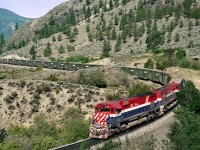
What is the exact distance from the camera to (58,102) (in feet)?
182

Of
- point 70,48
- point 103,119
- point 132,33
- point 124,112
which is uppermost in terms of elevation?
point 132,33

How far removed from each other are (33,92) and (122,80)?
17912 millimetres

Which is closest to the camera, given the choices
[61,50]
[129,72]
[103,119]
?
[103,119]

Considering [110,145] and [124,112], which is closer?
[110,145]

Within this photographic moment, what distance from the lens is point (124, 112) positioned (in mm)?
35438

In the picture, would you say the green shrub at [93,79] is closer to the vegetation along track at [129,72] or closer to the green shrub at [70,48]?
the vegetation along track at [129,72]

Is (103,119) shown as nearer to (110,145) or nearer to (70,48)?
(110,145)

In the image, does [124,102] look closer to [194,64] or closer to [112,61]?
[194,64]

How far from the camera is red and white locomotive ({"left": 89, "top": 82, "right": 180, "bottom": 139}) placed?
33688 mm

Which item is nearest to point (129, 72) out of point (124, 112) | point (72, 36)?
point (124, 112)

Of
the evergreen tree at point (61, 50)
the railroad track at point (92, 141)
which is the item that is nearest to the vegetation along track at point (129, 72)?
the railroad track at point (92, 141)

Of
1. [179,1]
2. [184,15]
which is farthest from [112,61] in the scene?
[179,1]

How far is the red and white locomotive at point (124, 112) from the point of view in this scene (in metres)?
33.7

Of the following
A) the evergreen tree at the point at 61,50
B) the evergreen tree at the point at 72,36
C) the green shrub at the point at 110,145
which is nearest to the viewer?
the green shrub at the point at 110,145
